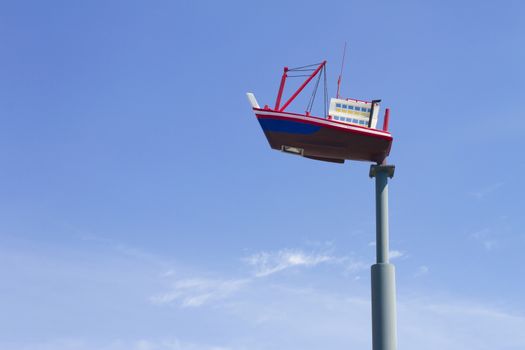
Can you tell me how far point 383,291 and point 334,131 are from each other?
6.63 m

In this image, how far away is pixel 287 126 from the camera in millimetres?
23859

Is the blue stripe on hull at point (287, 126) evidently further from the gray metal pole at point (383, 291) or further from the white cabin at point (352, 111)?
the gray metal pole at point (383, 291)

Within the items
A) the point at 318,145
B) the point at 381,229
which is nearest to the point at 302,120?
the point at 318,145

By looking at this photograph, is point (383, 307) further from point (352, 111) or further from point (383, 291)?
point (352, 111)

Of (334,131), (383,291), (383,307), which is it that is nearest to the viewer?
(383,307)

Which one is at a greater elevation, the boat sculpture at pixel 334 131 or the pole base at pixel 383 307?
the boat sculpture at pixel 334 131

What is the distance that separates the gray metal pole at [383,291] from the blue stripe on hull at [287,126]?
12.5 ft

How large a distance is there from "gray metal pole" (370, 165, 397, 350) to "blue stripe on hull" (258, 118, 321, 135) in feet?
12.5

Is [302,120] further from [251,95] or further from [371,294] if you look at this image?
[371,294]

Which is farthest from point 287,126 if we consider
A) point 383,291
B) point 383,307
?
point 383,307

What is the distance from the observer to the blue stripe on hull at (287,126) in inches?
925

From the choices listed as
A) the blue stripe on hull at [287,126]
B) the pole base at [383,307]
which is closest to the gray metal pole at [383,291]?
the pole base at [383,307]

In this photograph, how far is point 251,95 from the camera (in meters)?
24.7

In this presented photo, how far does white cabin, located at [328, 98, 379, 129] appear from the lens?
23672 millimetres
